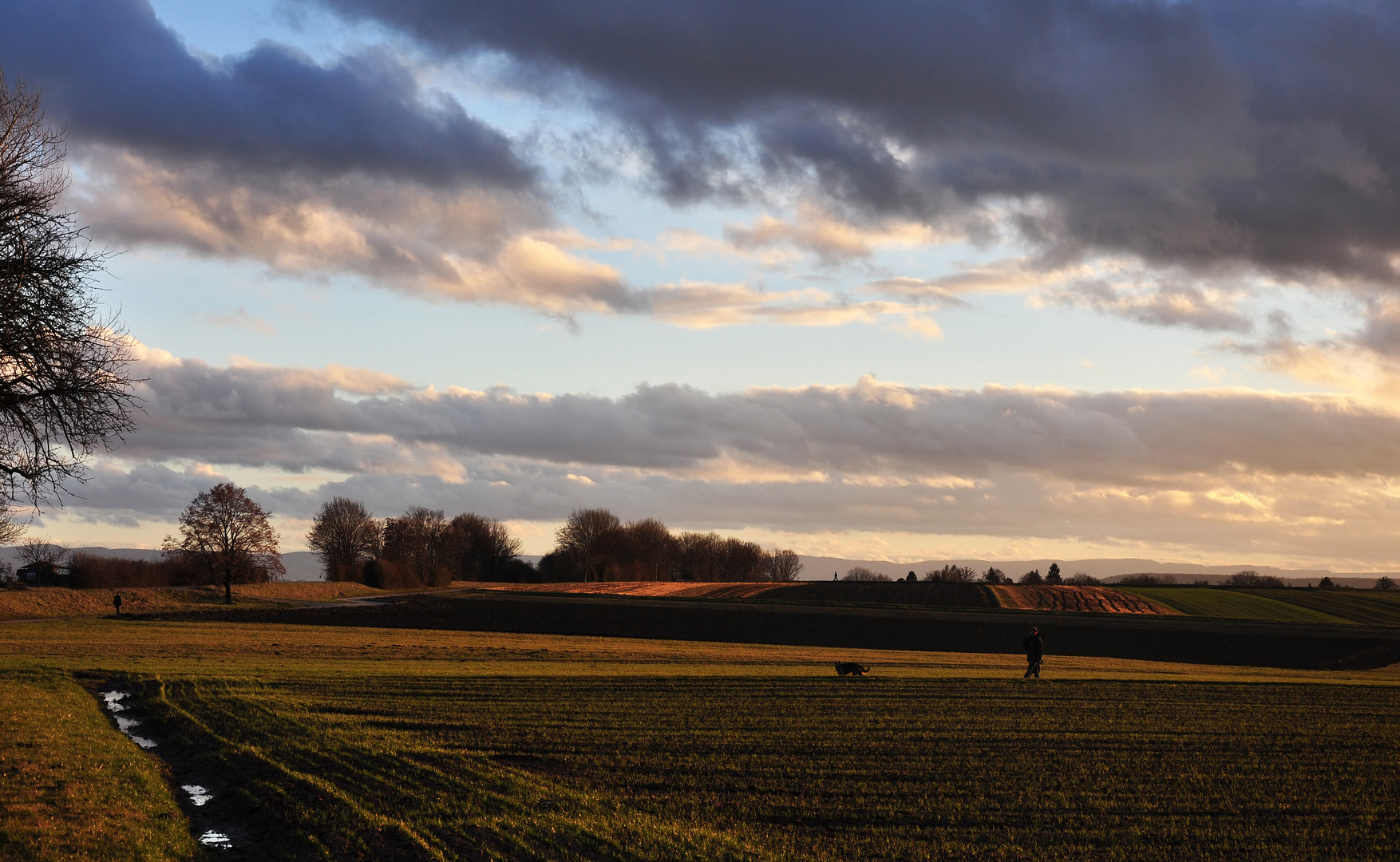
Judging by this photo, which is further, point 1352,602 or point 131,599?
point 1352,602

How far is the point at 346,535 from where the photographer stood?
169 m

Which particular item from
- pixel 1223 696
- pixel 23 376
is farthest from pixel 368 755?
pixel 1223 696

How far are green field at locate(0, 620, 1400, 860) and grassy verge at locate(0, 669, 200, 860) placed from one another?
2.7 inches

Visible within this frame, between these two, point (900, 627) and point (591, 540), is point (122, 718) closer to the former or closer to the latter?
point (900, 627)

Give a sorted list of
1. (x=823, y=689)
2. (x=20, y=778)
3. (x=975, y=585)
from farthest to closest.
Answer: (x=975, y=585), (x=823, y=689), (x=20, y=778)

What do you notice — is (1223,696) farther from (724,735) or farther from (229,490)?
(229,490)

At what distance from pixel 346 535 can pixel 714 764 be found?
530ft

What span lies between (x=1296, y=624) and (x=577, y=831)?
87.3m

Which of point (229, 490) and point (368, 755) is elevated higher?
point (229, 490)

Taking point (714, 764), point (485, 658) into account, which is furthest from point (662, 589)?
point (714, 764)

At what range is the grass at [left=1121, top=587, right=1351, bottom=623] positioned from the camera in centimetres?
9556

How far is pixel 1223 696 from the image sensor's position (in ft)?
104

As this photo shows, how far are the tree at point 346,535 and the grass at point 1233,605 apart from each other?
113832mm

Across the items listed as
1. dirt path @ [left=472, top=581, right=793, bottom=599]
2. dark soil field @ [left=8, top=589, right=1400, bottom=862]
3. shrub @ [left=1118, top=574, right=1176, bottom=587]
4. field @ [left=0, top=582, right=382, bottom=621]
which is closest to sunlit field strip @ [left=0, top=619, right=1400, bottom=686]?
dark soil field @ [left=8, top=589, right=1400, bottom=862]
